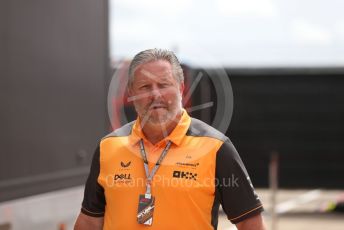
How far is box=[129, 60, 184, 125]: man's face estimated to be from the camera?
298 centimetres

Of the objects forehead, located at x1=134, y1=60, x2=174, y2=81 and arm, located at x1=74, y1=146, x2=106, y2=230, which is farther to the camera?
arm, located at x1=74, y1=146, x2=106, y2=230

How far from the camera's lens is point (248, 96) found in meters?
18.5

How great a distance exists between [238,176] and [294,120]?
15784 millimetres

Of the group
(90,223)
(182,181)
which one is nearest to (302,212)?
(90,223)

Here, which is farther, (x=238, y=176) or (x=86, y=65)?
(x=86, y=65)

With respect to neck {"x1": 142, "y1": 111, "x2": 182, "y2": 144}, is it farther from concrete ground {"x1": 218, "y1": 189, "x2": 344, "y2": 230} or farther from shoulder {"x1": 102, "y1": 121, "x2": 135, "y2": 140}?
concrete ground {"x1": 218, "y1": 189, "x2": 344, "y2": 230}

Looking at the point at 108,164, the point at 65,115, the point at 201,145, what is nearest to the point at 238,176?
the point at 201,145

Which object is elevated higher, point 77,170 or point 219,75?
point 219,75

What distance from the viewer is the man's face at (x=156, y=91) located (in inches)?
117

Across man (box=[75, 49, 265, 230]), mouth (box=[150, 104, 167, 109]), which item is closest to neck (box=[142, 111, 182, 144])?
man (box=[75, 49, 265, 230])

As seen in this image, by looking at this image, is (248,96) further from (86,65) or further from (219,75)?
(219,75)

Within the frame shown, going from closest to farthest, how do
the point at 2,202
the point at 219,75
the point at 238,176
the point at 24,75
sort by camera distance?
the point at 238,176 → the point at 219,75 → the point at 2,202 → the point at 24,75

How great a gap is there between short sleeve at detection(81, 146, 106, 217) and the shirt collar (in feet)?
0.64

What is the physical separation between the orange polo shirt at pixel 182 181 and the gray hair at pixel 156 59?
23cm
